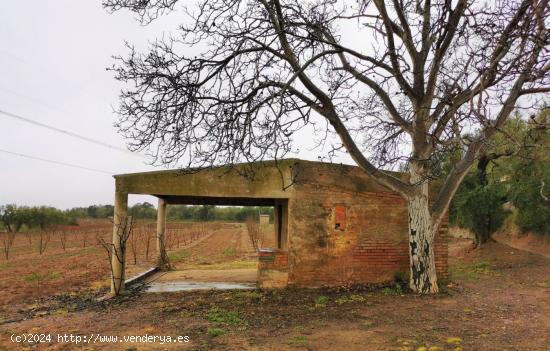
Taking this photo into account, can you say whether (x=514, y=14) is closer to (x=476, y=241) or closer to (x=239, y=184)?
(x=239, y=184)

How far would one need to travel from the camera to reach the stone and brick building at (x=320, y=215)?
11.2 meters

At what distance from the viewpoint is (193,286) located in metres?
12.3

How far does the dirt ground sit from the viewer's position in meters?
6.95

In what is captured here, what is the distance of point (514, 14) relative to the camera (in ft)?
22.5

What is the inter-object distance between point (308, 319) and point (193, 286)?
483cm

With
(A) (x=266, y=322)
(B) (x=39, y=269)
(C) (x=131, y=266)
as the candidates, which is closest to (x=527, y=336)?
(A) (x=266, y=322)

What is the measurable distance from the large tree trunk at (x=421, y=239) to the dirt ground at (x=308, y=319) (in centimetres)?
42

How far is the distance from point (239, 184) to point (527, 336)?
697cm

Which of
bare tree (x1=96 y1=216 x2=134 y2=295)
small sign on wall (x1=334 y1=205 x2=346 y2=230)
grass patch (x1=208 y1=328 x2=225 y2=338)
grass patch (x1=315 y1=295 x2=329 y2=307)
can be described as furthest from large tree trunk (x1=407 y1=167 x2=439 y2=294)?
bare tree (x1=96 y1=216 x2=134 y2=295)

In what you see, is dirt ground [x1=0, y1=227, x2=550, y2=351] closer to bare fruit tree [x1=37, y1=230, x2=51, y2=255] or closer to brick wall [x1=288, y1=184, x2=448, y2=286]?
brick wall [x1=288, y1=184, x2=448, y2=286]

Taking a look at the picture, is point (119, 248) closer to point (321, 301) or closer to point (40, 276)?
point (321, 301)

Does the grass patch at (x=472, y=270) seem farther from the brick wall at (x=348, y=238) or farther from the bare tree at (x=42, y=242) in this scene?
the bare tree at (x=42, y=242)

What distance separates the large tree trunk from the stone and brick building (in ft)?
4.05

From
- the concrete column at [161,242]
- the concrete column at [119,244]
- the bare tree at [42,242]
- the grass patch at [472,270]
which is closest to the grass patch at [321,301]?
the concrete column at [119,244]
